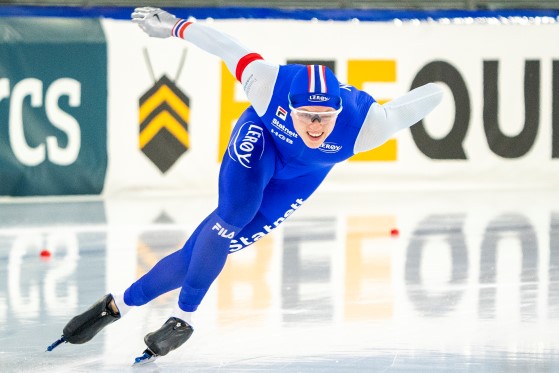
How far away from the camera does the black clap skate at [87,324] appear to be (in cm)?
423

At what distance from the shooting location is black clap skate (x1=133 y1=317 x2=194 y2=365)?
4.04 metres

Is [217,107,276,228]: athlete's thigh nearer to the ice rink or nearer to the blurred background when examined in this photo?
the ice rink

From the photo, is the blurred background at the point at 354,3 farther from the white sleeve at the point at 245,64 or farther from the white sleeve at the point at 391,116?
the white sleeve at the point at 391,116

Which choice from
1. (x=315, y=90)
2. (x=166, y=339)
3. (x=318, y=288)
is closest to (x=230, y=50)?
(x=315, y=90)

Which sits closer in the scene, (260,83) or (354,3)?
(260,83)

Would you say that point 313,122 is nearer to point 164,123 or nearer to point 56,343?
point 56,343

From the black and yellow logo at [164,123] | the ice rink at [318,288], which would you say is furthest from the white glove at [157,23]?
the black and yellow logo at [164,123]

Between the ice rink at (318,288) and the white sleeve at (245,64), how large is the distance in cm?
94

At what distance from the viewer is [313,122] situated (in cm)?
406

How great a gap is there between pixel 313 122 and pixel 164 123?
5833mm

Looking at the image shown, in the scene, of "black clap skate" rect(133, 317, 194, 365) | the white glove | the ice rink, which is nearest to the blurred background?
the ice rink

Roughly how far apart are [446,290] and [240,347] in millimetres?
1571

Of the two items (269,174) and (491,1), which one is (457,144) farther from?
(269,174)

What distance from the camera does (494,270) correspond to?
6164mm
